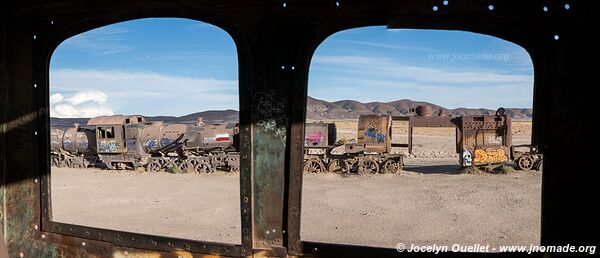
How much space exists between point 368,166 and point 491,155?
6.03m

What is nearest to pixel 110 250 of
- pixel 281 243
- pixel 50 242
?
pixel 50 242

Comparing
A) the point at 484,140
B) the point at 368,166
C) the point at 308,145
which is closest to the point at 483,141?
the point at 484,140

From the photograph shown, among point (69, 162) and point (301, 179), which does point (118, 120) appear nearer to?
point (69, 162)

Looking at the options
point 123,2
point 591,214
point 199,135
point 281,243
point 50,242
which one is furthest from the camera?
point 199,135

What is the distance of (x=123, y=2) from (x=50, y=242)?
6.61 feet

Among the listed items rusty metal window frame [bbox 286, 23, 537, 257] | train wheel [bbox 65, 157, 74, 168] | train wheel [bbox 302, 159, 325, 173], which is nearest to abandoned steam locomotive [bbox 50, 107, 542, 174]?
train wheel [bbox 302, 159, 325, 173]

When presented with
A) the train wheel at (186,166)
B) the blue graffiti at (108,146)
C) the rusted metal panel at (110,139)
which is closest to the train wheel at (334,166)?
the train wheel at (186,166)

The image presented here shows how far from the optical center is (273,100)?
105 inches

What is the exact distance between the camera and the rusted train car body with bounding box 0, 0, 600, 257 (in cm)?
237

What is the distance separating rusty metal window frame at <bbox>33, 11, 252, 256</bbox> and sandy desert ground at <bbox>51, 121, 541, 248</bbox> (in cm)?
616

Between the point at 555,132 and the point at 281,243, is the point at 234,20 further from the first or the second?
the point at 555,132

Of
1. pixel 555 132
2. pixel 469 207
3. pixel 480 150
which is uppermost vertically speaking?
pixel 555 132

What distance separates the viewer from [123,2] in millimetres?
2900

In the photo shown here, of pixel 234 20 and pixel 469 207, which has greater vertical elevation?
pixel 234 20
